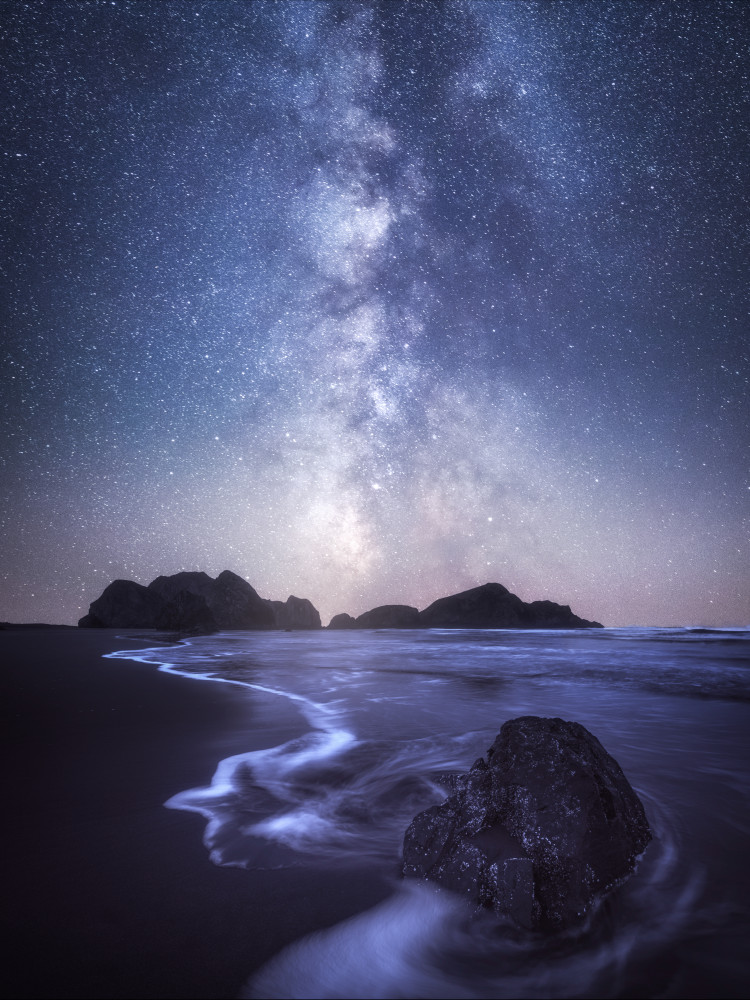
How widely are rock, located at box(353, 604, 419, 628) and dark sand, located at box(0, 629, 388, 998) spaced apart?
344 ft

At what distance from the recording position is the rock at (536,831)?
1.81 m

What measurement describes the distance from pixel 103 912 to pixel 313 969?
2.86 feet

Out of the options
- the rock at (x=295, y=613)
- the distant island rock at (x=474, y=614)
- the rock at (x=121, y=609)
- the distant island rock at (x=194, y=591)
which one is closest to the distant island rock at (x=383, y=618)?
the distant island rock at (x=474, y=614)

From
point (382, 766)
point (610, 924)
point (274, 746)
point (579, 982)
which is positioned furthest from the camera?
point (274, 746)

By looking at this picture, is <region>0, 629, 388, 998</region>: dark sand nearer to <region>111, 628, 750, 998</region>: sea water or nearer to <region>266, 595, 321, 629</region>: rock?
<region>111, 628, 750, 998</region>: sea water

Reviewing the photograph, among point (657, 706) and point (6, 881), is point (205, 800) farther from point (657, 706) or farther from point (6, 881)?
point (657, 706)

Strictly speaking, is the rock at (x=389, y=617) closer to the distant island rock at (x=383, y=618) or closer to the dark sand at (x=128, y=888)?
the distant island rock at (x=383, y=618)

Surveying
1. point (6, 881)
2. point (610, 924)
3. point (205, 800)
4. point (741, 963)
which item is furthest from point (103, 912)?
point (741, 963)

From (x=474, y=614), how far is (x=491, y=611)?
417cm

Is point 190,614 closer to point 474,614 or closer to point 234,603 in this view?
point 234,603

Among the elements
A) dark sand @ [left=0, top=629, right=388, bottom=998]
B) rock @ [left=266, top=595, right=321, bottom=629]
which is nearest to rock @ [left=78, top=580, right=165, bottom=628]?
rock @ [left=266, top=595, right=321, bottom=629]

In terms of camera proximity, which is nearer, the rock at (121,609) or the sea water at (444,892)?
the sea water at (444,892)

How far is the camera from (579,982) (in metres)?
1.49

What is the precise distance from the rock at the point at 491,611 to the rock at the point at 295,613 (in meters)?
25.7
